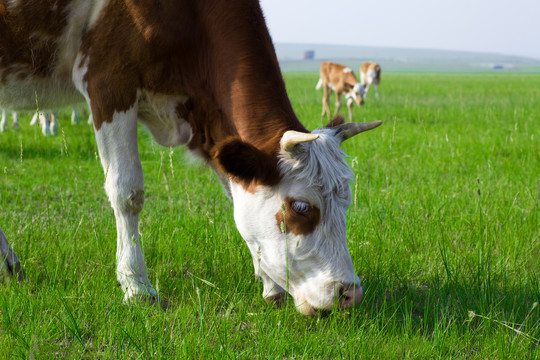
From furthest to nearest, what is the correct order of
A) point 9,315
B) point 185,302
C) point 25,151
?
1. point 25,151
2. point 185,302
3. point 9,315

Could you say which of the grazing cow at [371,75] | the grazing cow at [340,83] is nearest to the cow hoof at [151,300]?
the grazing cow at [340,83]

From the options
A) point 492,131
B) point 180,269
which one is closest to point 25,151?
point 180,269

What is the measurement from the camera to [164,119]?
337 centimetres

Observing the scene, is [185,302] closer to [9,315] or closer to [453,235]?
[9,315]

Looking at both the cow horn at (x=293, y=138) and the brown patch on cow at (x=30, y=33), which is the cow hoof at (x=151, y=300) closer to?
the cow horn at (x=293, y=138)

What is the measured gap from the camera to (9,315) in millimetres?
2678

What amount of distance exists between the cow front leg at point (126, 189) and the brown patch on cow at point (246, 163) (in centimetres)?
70

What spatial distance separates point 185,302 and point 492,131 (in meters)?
8.45

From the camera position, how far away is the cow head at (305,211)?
2.73 meters

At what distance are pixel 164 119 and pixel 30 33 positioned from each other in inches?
35.4

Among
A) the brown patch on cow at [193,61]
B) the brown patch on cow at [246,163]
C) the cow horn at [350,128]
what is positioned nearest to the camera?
the brown patch on cow at [246,163]

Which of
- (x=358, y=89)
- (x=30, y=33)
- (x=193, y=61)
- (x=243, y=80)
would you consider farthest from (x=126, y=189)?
(x=358, y=89)

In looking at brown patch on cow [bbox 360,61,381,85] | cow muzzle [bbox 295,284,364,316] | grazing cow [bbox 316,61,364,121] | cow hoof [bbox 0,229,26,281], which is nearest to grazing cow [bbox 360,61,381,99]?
brown patch on cow [bbox 360,61,381,85]

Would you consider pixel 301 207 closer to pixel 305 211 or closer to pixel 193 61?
pixel 305 211
